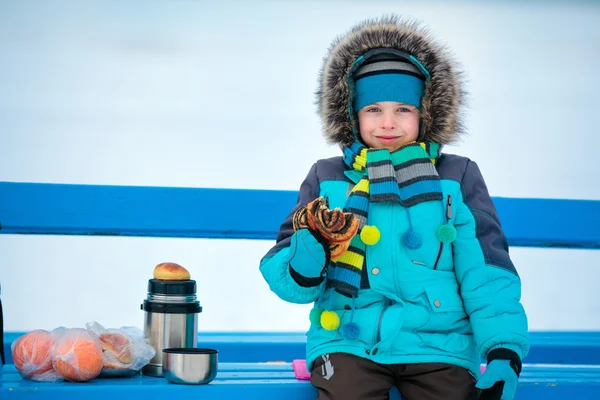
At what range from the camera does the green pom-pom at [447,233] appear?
1583 mm

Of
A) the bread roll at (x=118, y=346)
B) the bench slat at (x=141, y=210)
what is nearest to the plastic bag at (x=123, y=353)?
the bread roll at (x=118, y=346)

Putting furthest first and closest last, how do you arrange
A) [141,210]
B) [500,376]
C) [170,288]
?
[141,210], [170,288], [500,376]

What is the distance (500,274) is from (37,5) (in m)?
2.50

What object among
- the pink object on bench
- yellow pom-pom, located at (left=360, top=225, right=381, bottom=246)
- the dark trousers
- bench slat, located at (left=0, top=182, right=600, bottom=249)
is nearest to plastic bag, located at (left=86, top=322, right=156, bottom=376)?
the pink object on bench

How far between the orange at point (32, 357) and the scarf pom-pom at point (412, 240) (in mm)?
812

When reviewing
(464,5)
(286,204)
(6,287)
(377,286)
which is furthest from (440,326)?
(464,5)

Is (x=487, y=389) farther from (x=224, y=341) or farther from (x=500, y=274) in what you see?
(x=224, y=341)

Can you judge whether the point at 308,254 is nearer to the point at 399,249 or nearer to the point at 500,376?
the point at 399,249

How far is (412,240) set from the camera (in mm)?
1582

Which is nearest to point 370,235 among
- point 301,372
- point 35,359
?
point 301,372

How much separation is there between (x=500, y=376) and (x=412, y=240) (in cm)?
31

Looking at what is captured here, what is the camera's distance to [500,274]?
1.58 metres

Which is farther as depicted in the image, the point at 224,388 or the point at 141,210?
the point at 141,210

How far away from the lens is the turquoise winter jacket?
1.53 meters
